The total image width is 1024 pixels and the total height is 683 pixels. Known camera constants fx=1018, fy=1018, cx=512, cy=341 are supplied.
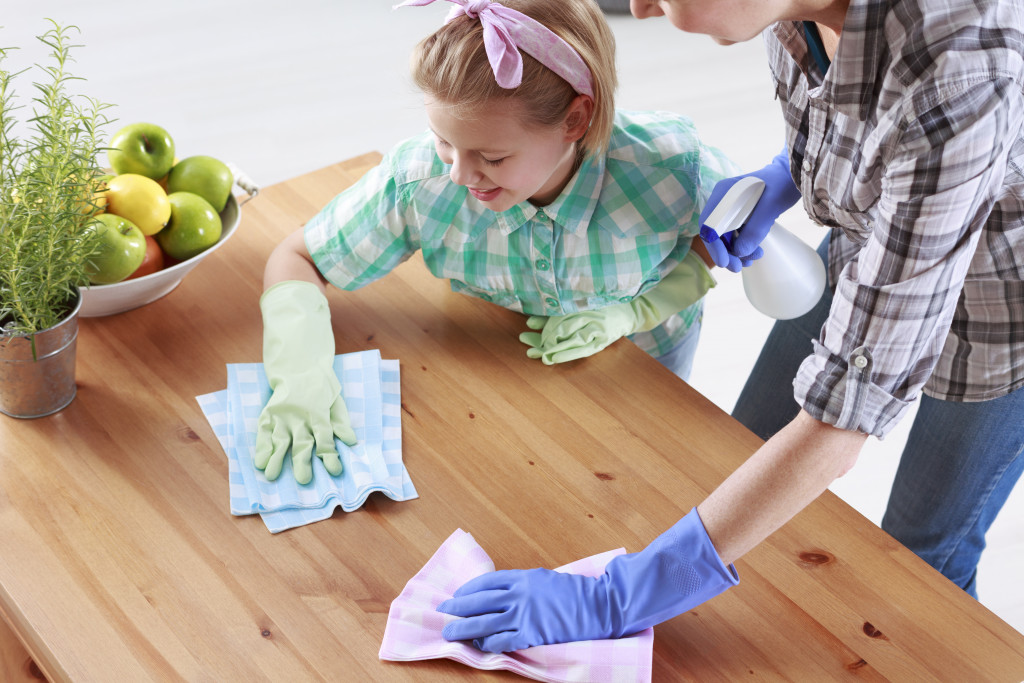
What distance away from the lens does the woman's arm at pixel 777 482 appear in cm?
103

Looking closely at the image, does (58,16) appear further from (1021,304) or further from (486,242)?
(1021,304)

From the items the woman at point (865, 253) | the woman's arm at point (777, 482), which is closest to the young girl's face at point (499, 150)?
the woman at point (865, 253)

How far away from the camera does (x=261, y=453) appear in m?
1.23

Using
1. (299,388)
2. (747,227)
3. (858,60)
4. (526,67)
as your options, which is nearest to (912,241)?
(858,60)

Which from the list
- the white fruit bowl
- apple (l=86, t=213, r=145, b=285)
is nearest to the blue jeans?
the white fruit bowl

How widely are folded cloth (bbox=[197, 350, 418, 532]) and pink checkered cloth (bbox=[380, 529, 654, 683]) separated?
0.14m

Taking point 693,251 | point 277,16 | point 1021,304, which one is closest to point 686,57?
point 277,16

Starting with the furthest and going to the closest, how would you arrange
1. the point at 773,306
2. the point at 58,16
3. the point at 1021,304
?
the point at 58,16
the point at 773,306
the point at 1021,304

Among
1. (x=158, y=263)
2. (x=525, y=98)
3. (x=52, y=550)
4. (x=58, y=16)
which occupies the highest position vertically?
(x=525, y=98)

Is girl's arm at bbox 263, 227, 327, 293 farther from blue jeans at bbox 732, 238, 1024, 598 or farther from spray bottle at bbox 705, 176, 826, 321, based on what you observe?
blue jeans at bbox 732, 238, 1024, 598

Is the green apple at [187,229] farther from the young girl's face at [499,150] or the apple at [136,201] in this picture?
the young girl's face at [499,150]

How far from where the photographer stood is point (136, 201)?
1.33m

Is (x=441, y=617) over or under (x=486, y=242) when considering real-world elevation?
under

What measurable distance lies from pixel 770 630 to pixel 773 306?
1.50 ft
